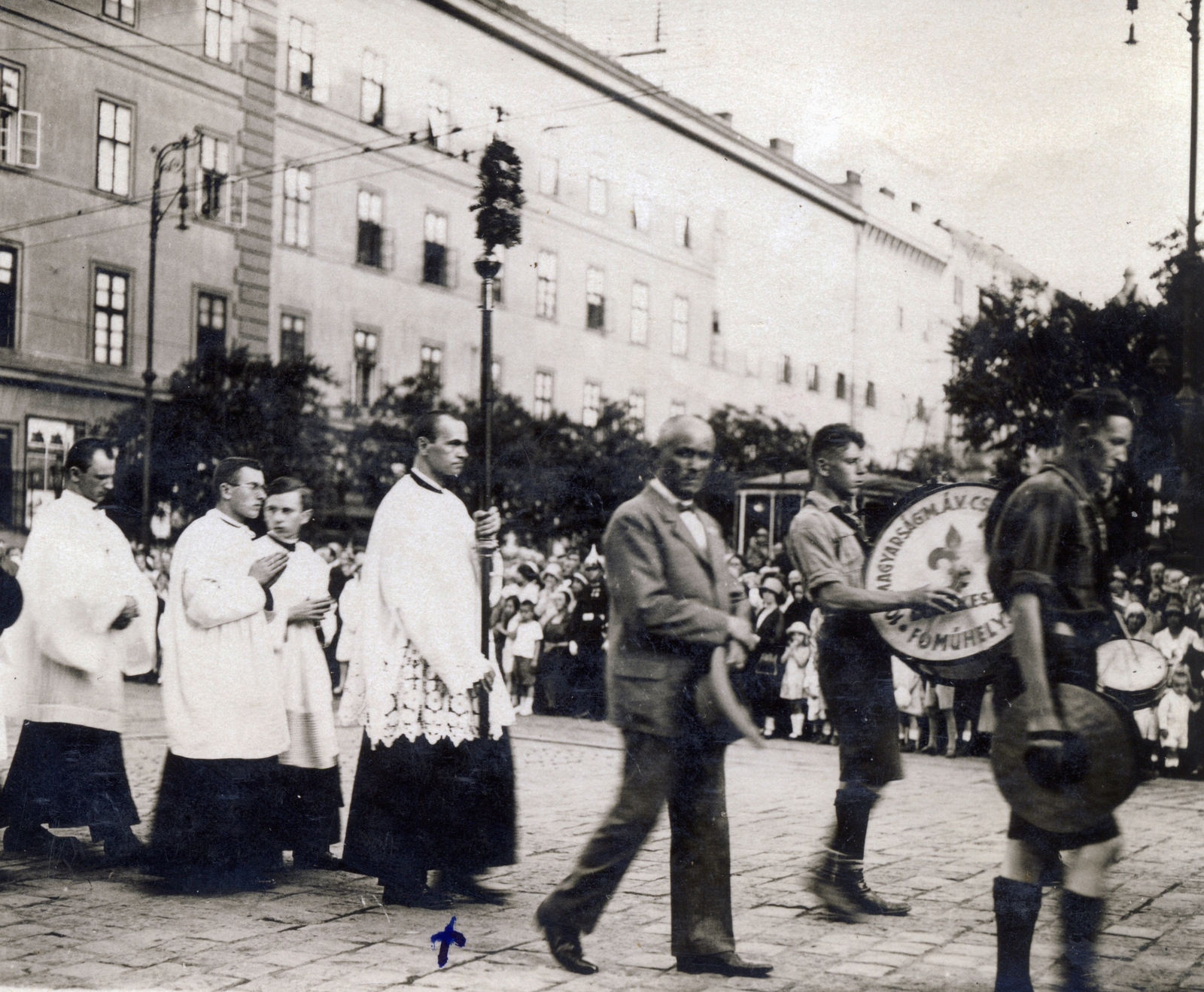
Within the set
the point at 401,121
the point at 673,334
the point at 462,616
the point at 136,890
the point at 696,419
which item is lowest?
the point at 136,890

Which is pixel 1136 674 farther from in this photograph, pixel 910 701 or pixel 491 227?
pixel 910 701

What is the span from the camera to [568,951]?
13.8 ft

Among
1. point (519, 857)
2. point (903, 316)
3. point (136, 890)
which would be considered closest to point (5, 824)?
point (136, 890)

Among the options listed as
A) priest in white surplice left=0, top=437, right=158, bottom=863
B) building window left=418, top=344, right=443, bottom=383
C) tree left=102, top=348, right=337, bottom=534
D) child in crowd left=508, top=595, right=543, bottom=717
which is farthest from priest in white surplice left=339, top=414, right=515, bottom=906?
child in crowd left=508, top=595, right=543, bottom=717

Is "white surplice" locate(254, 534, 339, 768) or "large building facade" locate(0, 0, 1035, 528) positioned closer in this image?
"white surplice" locate(254, 534, 339, 768)

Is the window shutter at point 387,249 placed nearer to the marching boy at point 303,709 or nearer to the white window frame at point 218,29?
the white window frame at point 218,29

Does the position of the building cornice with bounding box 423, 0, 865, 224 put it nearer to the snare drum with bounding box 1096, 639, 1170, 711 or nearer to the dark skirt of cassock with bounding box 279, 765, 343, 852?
the snare drum with bounding box 1096, 639, 1170, 711

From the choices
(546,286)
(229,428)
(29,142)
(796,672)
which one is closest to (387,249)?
(546,286)

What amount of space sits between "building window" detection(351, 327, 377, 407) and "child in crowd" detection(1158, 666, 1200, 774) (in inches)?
240

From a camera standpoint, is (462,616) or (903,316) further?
(903,316)

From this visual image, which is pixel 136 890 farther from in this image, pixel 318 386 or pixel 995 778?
pixel 318 386

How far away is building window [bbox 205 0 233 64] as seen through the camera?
8.22m

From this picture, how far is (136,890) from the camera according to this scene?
5.32 metres

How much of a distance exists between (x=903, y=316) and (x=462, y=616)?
4.50 meters
